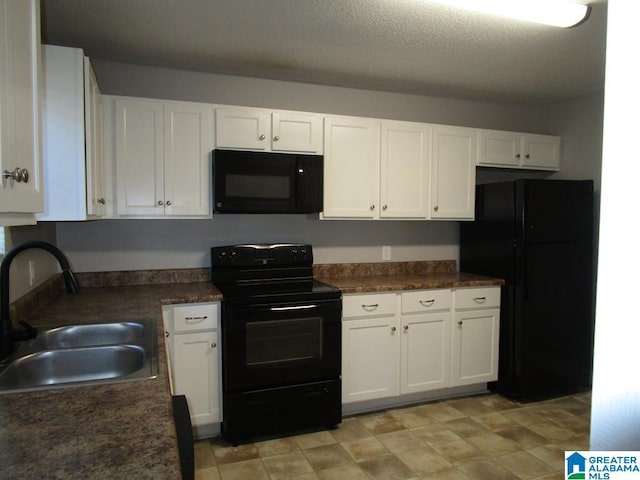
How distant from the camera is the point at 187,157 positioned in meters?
2.76

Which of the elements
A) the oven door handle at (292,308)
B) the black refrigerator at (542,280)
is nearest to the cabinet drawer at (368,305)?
the oven door handle at (292,308)

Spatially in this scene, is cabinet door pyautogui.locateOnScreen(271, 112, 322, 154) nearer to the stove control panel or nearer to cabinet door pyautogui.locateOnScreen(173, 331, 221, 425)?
the stove control panel

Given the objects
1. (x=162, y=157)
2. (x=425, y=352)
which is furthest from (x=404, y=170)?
(x=162, y=157)

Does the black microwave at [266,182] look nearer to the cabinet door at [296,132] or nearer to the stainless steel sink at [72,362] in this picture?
the cabinet door at [296,132]

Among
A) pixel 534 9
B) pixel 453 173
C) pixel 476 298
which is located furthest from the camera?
pixel 453 173

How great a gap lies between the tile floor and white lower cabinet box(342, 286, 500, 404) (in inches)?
8.4

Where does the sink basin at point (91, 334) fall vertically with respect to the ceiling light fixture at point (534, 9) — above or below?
below

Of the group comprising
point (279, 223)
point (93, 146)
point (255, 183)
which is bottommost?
point (279, 223)

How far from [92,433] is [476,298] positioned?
2.84m

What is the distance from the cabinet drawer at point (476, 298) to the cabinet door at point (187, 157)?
1.88 metres

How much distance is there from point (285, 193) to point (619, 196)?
85.1 inches

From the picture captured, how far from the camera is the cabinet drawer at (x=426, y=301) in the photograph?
3.07 m

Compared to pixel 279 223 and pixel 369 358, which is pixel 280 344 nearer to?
pixel 369 358

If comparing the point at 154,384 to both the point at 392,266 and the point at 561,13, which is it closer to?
the point at 561,13
